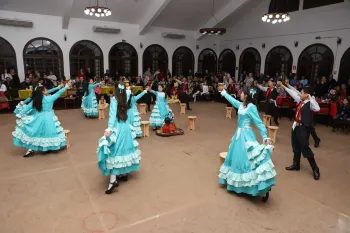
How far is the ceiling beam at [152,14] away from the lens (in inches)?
444

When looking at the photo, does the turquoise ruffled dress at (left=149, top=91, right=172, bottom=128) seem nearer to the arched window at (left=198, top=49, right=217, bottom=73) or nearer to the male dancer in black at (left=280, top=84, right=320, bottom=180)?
the male dancer in black at (left=280, top=84, right=320, bottom=180)

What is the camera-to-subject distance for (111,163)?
3.59m

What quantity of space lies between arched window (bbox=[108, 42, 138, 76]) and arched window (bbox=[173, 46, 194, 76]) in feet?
8.78

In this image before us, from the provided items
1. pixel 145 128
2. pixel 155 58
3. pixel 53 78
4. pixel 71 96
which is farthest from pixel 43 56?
pixel 145 128

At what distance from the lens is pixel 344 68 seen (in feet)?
36.3

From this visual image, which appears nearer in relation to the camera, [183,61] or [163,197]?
[163,197]

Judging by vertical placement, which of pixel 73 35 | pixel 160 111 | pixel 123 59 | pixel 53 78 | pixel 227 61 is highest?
pixel 73 35

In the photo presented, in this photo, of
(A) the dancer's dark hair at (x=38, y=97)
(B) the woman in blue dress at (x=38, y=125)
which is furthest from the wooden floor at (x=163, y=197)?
(A) the dancer's dark hair at (x=38, y=97)

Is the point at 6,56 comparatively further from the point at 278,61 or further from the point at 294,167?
the point at 278,61

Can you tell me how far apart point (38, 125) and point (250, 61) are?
12.7 meters

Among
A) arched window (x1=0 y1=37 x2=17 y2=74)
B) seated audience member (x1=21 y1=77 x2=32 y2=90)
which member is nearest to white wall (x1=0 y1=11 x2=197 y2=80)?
arched window (x1=0 y1=37 x2=17 y2=74)

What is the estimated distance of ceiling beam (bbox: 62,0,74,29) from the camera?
1063cm

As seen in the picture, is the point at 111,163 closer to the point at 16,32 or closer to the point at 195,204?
the point at 195,204

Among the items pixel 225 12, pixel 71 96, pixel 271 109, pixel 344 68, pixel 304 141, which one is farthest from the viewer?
pixel 225 12
